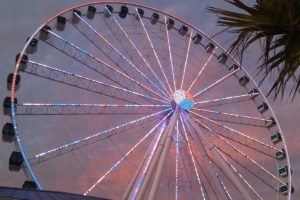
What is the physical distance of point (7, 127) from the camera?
77.0ft

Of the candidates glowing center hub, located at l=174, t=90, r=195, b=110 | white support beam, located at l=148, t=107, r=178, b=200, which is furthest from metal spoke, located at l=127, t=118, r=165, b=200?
glowing center hub, located at l=174, t=90, r=195, b=110

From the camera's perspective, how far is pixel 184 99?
2748 centimetres

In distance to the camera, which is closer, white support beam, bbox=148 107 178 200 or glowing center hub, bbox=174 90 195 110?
white support beam, bbox=148 107 178 200

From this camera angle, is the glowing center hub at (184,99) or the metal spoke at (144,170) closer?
the metal spoke at (144,170)

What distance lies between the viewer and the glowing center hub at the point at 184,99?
1071 inches

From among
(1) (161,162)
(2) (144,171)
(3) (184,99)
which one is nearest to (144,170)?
(2) (144,171)

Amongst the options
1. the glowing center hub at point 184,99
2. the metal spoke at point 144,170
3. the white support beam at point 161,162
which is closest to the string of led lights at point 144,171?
the metal spoke at point 144,170

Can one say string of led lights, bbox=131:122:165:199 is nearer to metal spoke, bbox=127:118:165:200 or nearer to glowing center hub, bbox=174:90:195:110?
metal spoke, bbox=127:118:165:200

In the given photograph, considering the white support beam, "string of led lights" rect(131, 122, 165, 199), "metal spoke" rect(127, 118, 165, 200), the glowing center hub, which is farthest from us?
the glowing center hub

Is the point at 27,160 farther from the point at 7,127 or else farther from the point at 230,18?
the point at 230,18

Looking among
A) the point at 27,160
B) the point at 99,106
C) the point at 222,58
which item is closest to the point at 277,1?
the point at 27,160

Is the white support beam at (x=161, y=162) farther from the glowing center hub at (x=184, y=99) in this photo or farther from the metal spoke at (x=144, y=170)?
the glowing center hub at (x=184, y=99)

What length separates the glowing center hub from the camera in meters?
27.2

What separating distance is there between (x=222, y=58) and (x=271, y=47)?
30.2m
